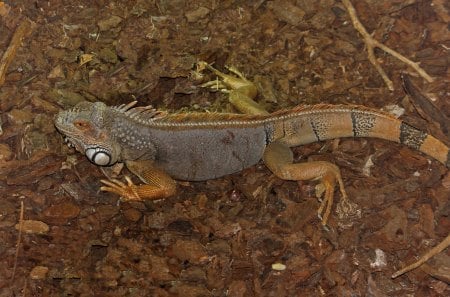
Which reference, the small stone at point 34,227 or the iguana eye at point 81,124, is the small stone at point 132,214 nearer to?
the small stone at point 34,227

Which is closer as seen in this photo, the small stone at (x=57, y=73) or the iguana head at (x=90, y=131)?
the iguana head at (x=90, y=131)

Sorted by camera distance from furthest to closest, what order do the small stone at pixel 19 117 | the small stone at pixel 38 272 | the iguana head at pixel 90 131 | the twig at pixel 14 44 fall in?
1. the twig at pixel 14 44
2. the small stone at pixel 19 117
3. the iguana head at pixel 90 131
4. the small stone at pixel 38 272

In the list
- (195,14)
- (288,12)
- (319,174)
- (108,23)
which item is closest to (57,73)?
(108,23)

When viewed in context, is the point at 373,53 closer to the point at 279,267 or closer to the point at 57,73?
the point at 279,267

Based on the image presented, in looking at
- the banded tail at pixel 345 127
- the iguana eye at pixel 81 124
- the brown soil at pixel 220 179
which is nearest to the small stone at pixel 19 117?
the brown soil at pixel 220 179

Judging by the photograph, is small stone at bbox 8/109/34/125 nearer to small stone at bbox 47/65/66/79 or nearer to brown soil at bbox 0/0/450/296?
brown soil at bbox 0/0/450/296

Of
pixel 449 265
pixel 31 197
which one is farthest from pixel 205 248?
pixel 449 265
